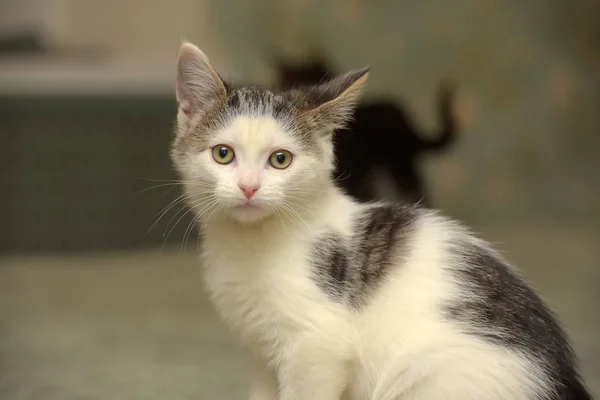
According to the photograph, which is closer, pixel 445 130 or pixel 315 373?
pixel 315 373

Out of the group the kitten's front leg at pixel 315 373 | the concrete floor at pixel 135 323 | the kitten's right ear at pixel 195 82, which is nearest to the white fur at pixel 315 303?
the kitten's front leg at pixel 315 373

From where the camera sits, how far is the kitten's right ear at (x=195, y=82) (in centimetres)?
128

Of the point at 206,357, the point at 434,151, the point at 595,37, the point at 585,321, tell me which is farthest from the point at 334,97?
the point at 595,37

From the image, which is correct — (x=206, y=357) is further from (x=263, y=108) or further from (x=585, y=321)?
(x=585, y=321)

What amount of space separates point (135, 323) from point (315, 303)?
1165mm

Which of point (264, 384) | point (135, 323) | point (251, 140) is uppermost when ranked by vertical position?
point (251, 140)

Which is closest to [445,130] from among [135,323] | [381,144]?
[381,144]

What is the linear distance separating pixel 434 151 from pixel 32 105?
1759mm

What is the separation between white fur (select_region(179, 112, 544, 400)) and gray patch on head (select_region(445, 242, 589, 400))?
0.07 ft

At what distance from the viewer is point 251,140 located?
1229 mm

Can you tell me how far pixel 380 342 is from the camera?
3.94 feet

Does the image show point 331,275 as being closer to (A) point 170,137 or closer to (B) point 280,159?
(B) point 280,159

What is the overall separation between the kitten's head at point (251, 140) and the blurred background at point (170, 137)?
2.68ft

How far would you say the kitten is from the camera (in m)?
1.17
